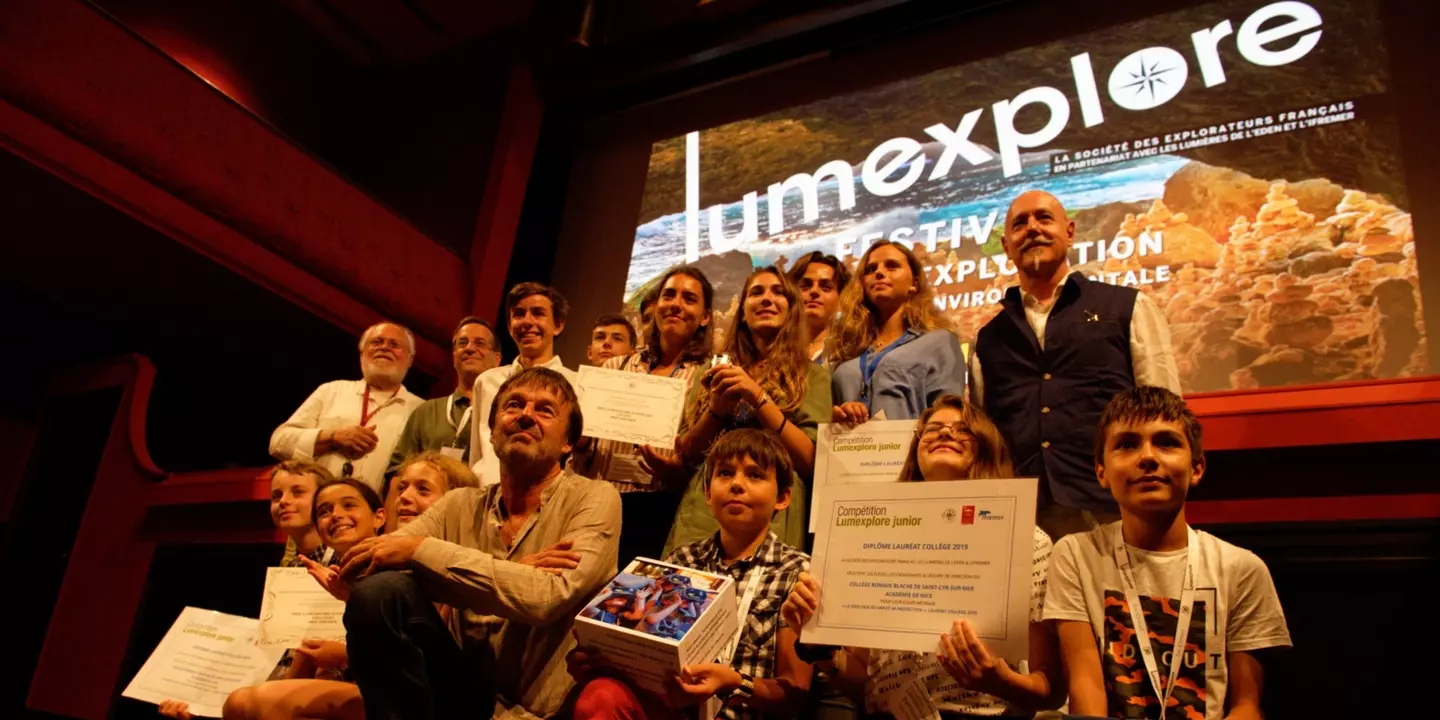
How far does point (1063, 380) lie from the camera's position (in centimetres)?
251

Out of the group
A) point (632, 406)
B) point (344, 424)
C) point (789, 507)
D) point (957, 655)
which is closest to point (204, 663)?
point (344, 424)

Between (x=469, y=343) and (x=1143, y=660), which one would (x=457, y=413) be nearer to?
(x=469, y=343)

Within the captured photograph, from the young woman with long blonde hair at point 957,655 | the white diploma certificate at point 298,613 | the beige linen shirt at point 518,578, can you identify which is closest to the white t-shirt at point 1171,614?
the young woman with long blonde hair at point 957,655

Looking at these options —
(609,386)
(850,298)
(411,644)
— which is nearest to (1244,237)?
(850,298)

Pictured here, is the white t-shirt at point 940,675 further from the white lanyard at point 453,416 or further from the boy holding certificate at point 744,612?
the white lanyard at point 453,416

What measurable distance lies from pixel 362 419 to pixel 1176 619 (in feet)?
11.5

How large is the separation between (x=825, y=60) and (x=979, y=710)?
541 centimetres

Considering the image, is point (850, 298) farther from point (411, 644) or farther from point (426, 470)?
point (411, 644)

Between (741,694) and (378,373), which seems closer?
(741,694)

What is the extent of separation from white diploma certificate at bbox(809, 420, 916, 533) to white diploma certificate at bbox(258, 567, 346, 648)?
59.4 inches

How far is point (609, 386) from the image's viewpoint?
2857 mm

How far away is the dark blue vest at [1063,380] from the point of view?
7.76ft

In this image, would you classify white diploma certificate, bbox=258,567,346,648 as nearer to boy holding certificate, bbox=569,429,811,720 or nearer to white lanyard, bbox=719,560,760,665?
boy holding certificate, bbox=569,429,811,720

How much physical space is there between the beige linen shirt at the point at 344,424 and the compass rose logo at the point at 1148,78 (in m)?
4.02
